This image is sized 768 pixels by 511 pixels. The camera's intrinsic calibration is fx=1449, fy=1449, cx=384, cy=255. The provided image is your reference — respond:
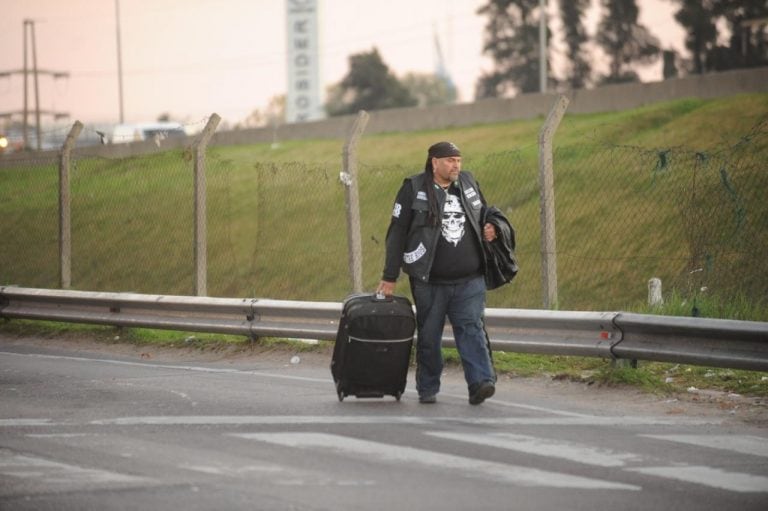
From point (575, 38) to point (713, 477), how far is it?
87.8 metres

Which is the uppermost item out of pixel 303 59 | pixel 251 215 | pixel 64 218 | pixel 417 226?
pixel 303 59

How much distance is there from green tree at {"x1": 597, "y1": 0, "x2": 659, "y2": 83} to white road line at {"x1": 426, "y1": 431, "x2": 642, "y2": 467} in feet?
283

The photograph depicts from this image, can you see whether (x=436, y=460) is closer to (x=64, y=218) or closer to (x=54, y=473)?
(x=54, y=473)

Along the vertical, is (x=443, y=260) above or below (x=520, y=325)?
above

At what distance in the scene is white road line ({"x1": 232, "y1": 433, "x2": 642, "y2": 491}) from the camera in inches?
286

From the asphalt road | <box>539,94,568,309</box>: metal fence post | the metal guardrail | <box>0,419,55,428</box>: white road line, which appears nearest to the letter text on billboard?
the metal guardrail

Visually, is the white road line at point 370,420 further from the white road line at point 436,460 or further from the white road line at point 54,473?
the white road line at point 54,473

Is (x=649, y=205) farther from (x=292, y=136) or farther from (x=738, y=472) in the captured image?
(x=292, y=136)

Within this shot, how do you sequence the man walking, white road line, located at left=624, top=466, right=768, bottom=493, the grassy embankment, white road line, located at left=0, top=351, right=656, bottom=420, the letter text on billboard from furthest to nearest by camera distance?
1. the letter text on billboard
2. the grassy embankment
3. the man walking
4. white road line, located at left=0, top=351, right=656, bottom=420
5. white road line, located at left=624, top=466, right=768, bottom=493

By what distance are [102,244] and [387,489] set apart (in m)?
22.2

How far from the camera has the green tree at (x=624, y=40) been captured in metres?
93.2

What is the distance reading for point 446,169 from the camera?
10078 mm

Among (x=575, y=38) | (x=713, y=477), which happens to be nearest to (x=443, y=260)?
(x=713, y=477)

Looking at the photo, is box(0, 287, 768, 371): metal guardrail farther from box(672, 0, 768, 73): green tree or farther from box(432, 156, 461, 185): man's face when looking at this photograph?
box(672, 0, 768, 73): green tree
